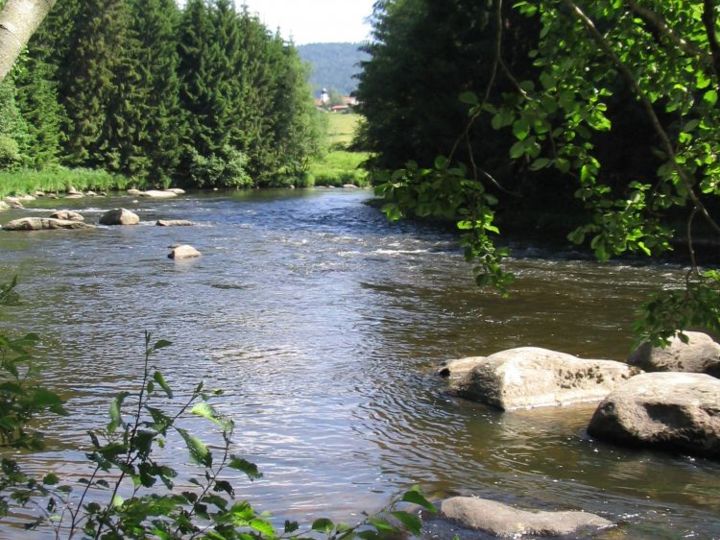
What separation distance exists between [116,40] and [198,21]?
8.00 meters

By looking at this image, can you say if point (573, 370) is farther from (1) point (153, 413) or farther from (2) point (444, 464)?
(1) point (153, 413)

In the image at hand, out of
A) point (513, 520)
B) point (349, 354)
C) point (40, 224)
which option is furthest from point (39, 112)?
point (513, 520)

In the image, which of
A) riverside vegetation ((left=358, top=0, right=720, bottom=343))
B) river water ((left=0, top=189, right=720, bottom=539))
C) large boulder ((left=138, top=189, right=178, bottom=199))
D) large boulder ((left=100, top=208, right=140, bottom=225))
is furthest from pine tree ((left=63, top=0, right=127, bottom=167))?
riverside vegetation ((left=358, top=0, right=720, bottom=343))

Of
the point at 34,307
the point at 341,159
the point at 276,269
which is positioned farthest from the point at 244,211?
the point at 341,159

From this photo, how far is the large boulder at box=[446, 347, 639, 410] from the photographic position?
8.89 m

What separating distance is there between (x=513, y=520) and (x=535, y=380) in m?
3.41

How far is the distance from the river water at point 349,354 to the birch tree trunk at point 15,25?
4447 mm

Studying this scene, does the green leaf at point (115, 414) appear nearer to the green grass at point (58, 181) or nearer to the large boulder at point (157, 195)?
the green grass at point (58, 181)

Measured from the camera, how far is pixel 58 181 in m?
44.5

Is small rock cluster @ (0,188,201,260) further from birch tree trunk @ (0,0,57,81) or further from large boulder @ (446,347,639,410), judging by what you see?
birch tree trunk @ (0,0,57,81)

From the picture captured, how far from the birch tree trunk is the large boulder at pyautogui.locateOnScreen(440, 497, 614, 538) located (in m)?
4.52

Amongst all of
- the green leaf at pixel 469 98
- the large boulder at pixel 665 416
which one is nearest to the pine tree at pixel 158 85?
the large boulder at pixel 665 416

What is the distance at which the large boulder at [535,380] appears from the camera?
29.2 ft

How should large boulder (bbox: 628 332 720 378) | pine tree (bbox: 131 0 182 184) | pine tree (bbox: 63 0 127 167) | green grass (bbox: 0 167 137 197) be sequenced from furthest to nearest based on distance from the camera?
pine tree (bbox: 131 0 182 184)
pine tree (bbox: 63 0 127 167)
green grass (bbox: 0 167 137 197)
large boulder (bbox: 628 332 720 378)
